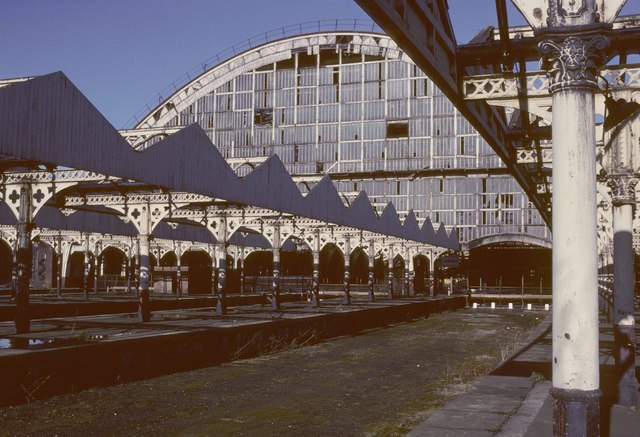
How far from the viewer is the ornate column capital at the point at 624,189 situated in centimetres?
966

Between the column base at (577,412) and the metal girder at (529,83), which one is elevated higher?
the metal girder at (529,83)

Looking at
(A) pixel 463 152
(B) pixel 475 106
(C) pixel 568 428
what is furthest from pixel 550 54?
(A) pixel 463 152

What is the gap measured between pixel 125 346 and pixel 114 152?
4.03m

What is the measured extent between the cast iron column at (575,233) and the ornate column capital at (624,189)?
468 cm

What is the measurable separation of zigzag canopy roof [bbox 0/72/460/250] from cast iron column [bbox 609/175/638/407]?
9.49m

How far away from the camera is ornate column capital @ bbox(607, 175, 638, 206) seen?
9664mm

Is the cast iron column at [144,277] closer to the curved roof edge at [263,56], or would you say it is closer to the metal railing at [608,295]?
the metal railing at [608,295]

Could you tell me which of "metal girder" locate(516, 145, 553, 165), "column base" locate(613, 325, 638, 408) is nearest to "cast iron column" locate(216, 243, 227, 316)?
"metal girder" locate(516, 145, 553, 165)

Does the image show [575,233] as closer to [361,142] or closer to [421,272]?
[361,142]

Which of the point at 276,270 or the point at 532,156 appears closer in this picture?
the point at 532,156

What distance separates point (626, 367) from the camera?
8812 millimetres

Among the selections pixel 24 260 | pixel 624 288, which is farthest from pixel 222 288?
pixel 624 288

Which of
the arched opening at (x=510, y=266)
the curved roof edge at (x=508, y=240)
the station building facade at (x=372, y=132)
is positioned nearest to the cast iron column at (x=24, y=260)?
the station building facade at (x=372, y=132)

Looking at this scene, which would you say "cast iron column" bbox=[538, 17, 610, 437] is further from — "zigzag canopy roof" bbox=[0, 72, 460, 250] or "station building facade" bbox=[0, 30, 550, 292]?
"station building facade" bbox=[0, 30, 550, 292]
